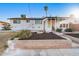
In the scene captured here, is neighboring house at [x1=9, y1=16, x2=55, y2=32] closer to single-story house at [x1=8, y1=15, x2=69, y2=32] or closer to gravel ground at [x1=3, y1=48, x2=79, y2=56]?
single-story house at [x1=8, y1=15, x2=69, y2=32]

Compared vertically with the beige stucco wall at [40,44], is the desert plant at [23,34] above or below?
above

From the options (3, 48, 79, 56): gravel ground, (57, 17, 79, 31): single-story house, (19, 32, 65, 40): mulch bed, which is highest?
(57, 17, 79, 31): single-story house

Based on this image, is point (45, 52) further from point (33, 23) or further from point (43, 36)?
point (33, 23)

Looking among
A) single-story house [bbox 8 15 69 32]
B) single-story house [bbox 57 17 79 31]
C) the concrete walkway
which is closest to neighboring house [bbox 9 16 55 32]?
single-story house [bbox 8 15 69 32]

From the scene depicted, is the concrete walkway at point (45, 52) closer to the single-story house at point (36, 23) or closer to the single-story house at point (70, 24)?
the single-story house at point (70, 24)

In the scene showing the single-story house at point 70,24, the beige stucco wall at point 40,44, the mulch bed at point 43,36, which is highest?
the single-story house at point 70,24

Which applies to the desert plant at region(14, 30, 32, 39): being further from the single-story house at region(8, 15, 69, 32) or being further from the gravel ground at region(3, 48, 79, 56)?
the gravel ground at region(3, 48, 79, 56)

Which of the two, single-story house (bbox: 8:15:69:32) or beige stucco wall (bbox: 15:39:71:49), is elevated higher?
single-story house (bbox: 8:15:69:32)

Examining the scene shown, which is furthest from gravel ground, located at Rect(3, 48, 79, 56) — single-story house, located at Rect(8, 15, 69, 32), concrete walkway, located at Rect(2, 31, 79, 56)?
single-story house, located at Rect(8, 15, 69, 32)

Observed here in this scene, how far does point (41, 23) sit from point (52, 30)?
0.50ft

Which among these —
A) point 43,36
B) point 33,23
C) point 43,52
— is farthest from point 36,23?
point 43,52

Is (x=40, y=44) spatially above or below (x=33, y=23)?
below

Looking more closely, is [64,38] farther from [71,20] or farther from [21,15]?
[21,15]

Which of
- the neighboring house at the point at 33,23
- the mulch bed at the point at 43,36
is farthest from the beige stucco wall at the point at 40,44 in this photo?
the neighboring house at the point at 33,23
